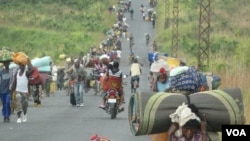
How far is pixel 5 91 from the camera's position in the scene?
23984 millimetres

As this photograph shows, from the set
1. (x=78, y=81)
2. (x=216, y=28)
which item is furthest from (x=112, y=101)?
(x=216, y=28)

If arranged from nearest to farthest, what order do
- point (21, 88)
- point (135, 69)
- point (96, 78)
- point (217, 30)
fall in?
point (21, 88) → point (96, 78) → point (135, 69) → point (217, 30)

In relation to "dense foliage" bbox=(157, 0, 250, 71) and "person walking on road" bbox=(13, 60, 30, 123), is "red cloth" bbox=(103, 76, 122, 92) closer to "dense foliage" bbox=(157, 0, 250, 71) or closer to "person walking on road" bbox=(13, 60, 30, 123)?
"person walking on road" bbox=(13, 60, 30, 123)

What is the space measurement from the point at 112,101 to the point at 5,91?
10.5ft

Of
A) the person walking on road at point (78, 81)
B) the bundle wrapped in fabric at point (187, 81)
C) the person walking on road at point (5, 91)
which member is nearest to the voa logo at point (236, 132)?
the bundle wrapped in fabric at point (187, 81)

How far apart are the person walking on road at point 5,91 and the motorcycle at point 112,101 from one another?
300 centimetres

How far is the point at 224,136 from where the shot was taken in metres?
9.17

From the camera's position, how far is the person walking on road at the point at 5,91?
23.9 meters

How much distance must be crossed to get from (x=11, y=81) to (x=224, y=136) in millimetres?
15244

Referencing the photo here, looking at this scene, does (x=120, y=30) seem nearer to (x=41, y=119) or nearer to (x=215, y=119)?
(x=41, y=119)

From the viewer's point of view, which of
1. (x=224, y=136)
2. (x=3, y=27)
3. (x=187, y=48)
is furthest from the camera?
(x=3, y=27)

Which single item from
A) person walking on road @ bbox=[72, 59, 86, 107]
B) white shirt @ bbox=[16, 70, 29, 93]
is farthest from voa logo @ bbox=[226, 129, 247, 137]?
person walking on road @ bbox=[72, 59, 86, 107]

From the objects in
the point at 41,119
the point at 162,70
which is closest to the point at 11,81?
the point at 41,119

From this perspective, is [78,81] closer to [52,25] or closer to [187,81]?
[187,81]
